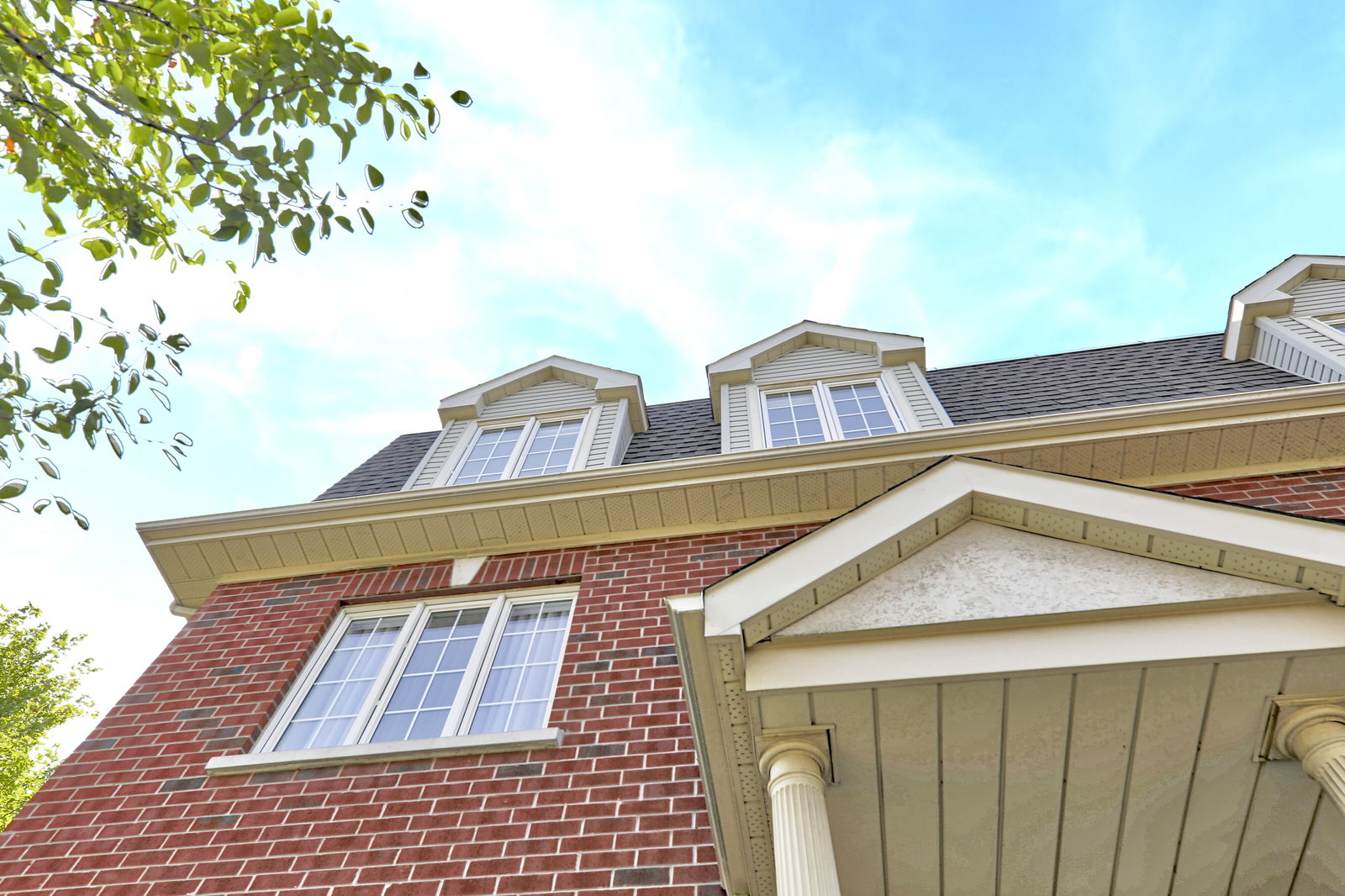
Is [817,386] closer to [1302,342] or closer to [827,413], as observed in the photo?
[827,413]

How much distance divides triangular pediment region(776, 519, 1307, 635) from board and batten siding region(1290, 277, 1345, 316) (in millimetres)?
7644

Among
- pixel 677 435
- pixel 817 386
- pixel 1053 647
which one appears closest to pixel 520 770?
pixel 1053 647

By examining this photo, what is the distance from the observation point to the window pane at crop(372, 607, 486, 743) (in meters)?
6.04

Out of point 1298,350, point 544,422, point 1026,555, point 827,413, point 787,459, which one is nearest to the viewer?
point 1026,555

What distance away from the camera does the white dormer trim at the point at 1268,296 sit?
9.20 metres

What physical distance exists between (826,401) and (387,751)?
5.94 metres

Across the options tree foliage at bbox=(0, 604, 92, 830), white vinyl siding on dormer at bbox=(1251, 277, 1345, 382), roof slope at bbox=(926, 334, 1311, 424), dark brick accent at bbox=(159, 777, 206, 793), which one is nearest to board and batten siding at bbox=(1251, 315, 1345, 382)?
white vinyl siding on dormer at bbox=(1251, 277, 1345, 382)

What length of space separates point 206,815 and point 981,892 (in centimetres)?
494

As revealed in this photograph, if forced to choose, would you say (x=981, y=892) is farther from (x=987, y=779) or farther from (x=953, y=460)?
(x=953, y=460)

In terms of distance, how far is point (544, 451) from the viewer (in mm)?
9359

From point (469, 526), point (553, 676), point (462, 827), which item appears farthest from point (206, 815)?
point (469, 526)

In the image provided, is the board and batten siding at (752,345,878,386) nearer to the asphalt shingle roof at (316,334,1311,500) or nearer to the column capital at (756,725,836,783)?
the asphalt shingle roof at (316,334,1311,500)

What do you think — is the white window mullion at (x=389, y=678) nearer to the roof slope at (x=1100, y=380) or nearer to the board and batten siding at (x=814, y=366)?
the board and batten siding at (x=814, y=366)

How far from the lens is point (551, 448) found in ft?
30.9
